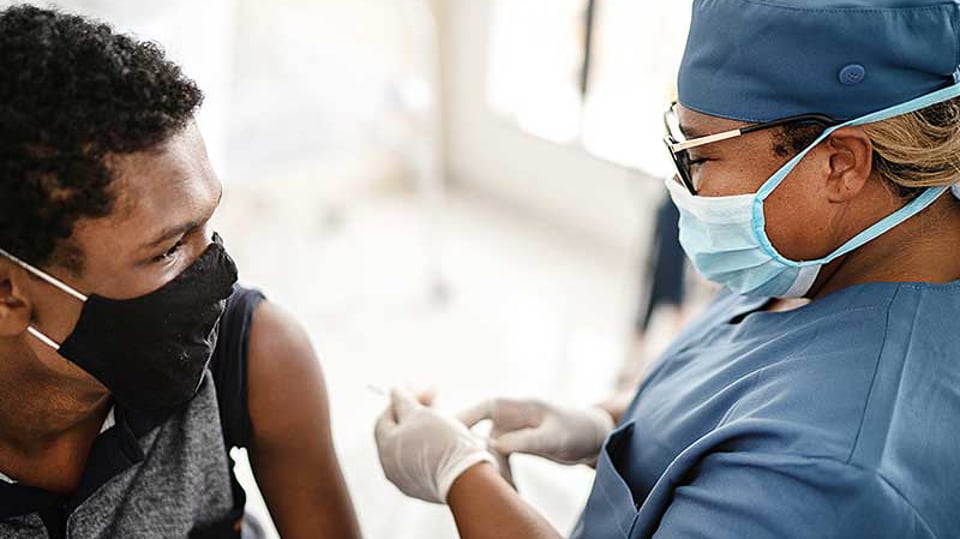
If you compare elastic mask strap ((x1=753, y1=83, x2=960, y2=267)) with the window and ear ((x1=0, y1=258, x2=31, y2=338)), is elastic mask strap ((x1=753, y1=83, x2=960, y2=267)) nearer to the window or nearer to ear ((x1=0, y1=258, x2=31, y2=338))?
ear ((x1=0, y1=258, x2=31, y2=338))

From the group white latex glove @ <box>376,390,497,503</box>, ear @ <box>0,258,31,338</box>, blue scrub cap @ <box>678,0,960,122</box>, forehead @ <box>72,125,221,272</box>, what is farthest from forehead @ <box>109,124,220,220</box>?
blue scrub cap @ <box>678,0,960,122</box>

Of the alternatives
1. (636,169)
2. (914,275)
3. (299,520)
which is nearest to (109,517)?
(299,520)

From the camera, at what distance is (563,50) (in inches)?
145

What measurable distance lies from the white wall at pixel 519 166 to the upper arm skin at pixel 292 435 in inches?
86.5

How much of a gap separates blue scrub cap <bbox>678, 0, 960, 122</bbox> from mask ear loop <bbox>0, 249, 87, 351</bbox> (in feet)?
2.45

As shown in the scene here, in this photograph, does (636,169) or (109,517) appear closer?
(109,517)

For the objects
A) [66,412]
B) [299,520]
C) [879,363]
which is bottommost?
[299,520]

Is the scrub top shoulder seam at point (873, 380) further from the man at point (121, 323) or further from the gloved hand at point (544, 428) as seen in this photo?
the man at point (121, 323)

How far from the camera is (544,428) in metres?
1.53

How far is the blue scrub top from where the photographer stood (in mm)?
959

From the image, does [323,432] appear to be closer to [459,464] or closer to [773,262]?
[459,464]

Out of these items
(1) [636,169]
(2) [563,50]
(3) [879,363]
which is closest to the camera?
(3) [879,363]

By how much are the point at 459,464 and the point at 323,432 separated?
20 cm

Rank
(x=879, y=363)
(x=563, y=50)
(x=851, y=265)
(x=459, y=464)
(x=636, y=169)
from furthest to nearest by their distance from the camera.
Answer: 1. (x=563, y=50)
2. (x=636, y=169)
3. (x=459, y=464)
4. (x=851, y=265)
5. (x=879, y=363)
